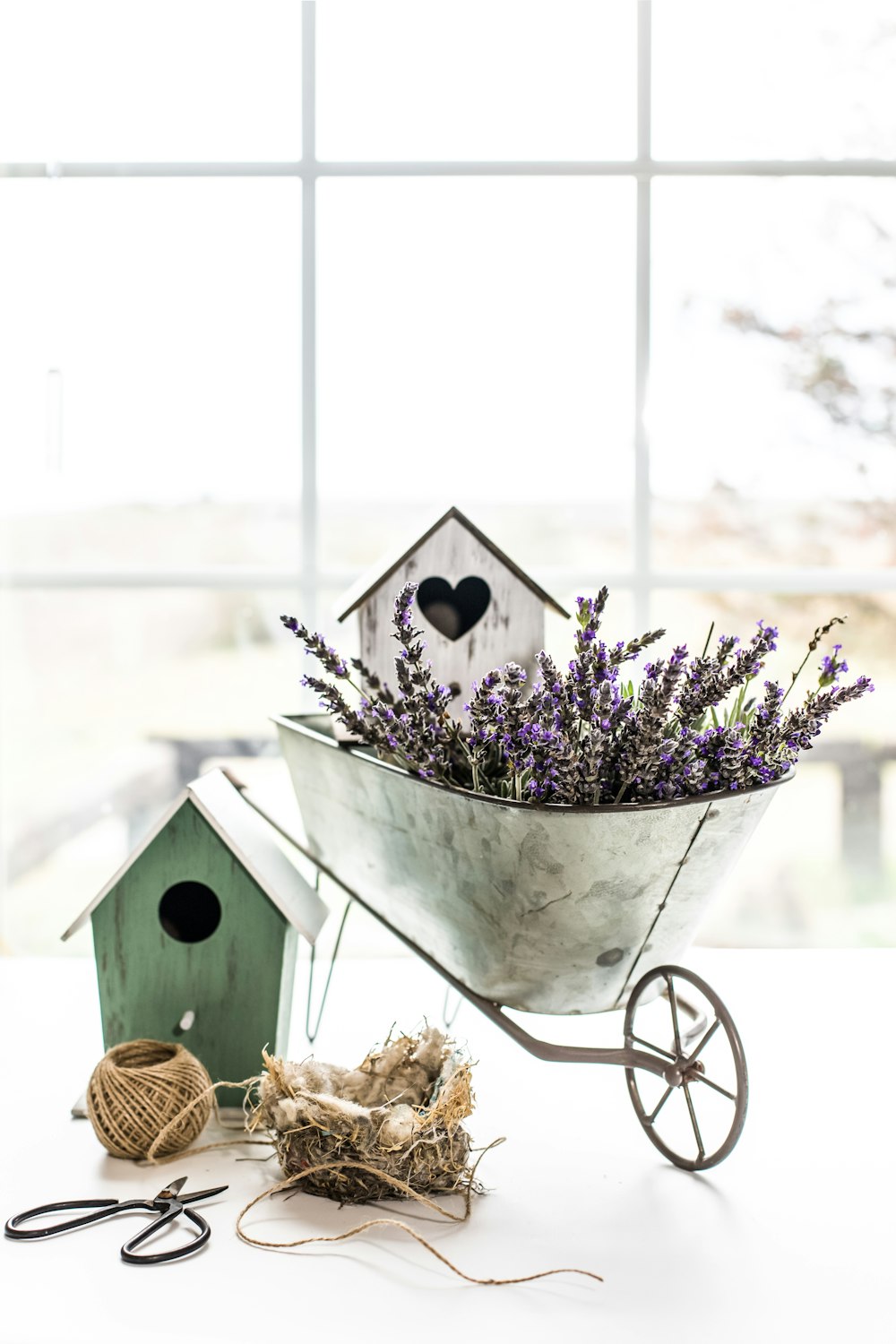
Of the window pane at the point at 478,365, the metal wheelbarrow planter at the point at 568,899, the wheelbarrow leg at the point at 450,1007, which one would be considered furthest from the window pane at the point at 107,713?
the metal wheelbarrow planter at the point at 568,899

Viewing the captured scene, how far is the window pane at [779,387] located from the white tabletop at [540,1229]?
1015mm

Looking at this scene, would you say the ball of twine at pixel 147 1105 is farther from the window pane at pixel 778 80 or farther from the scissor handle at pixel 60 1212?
the window pane at pixel 778 80

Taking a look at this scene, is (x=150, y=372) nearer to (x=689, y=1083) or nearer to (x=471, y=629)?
(x=471, y=629)

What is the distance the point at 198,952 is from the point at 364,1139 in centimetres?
27

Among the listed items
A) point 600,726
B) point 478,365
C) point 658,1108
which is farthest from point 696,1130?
point 478,365

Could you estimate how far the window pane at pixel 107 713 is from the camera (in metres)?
1.97

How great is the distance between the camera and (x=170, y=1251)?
81 cm

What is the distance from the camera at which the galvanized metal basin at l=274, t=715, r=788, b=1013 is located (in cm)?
84

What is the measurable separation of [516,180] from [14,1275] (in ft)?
5.95

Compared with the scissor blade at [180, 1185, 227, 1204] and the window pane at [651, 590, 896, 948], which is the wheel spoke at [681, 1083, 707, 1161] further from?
the window pane at [651, 590, 896, 948]

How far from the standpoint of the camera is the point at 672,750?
85cm

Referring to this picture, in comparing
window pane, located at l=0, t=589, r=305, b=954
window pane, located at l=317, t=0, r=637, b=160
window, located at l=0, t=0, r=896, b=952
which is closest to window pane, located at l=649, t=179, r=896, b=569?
window, located at l=0, t=0, r=896, b=952

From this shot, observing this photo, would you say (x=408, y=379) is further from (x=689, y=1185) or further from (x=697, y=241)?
(x=689, y=1185)

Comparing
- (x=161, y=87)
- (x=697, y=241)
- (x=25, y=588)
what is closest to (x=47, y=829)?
(x=25, y=588)
